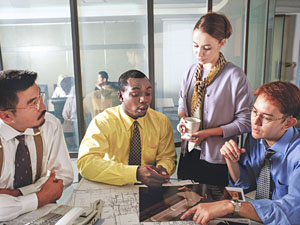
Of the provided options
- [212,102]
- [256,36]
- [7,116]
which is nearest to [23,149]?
[7,116]

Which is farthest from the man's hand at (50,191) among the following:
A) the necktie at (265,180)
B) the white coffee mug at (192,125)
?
the necktie at (265,180)

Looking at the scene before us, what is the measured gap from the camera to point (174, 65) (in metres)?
4.02

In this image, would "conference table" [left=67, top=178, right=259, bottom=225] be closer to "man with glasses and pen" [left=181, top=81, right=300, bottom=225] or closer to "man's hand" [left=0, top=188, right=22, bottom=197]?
"man with glasses and pen" [left=181, top=81, right=300, bottom=225]

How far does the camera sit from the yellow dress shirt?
154 cm

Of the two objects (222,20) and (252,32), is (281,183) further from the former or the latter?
(252,32)

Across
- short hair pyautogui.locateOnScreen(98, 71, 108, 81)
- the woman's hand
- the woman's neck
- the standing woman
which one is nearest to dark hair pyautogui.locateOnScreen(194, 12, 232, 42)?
the standing woman

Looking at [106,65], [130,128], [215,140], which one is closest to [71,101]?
[106,65]

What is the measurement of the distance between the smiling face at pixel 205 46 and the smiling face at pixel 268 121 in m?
0.47

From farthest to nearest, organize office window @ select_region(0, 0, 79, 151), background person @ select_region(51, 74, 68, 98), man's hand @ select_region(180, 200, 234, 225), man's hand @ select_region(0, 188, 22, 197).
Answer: background person @ select_region(51, 74, 68, 98) < office window @ select_region(0, 0, 79, 151) < man's hand @ select_region(0, 188, 22, 197) < man's hand @ select_region(180, 200, 234, 225)

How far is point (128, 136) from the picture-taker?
176cm

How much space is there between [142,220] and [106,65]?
297 centimetres

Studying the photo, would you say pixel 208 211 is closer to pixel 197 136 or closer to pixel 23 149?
pixel 197 136

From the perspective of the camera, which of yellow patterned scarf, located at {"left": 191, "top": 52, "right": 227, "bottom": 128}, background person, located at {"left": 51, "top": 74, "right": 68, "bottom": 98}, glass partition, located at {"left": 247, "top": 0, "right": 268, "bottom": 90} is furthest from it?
glass partition, located at {"left": 247, "top": 0, "right": 268, "bottom": 90}

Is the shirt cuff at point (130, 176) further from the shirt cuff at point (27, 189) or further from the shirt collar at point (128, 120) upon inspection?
the shirt cuff at point (27, 189)
